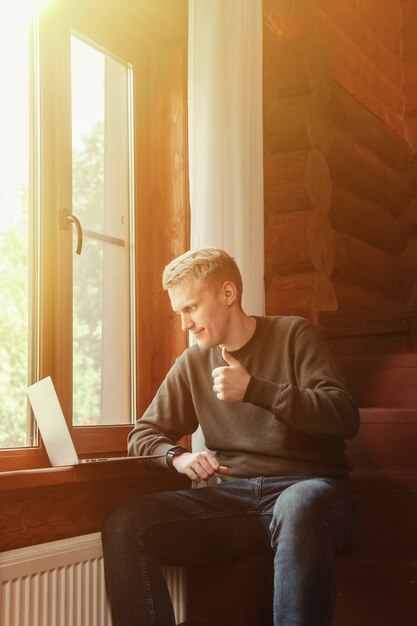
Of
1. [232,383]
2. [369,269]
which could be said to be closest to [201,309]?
[232,383]

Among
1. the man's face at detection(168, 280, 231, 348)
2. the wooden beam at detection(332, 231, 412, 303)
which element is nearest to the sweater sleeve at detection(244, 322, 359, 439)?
the man's face at detection(168, 280, 231, 348)

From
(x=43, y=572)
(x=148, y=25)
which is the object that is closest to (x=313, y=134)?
(x=148, y=25)

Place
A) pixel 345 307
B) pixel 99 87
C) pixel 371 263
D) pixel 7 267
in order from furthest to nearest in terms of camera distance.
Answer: pixel 371 263, pixel 345 307, pixel 99 87, pixel 7 267

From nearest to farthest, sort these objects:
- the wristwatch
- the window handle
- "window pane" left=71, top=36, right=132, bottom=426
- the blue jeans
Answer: the blue jeans → the wristwatch → the window handle → "window pane" left=71, top=36, right=132, bottom=426

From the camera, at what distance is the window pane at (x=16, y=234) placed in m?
2.33

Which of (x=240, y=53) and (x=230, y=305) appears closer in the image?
(x=230, y=305)

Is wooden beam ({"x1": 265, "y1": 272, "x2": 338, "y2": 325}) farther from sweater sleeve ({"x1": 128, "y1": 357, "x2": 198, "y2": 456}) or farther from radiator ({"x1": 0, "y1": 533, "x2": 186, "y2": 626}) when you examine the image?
radiator ({"x1": 0, "y1": 533, "x2": 186, "y2": 626})

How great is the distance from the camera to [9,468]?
2234 millimetres

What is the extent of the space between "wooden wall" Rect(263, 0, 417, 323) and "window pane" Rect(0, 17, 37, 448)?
1365 mm

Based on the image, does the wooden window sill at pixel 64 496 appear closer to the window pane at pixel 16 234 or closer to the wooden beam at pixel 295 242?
the window pane at pixel 16 234

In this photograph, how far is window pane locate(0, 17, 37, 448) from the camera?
233 cm

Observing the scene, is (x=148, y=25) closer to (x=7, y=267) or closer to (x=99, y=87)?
(x=99, y=87)

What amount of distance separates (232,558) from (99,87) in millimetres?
1657

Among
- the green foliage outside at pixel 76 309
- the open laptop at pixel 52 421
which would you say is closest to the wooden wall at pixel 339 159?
the green foliage outside at pixel 76 309
